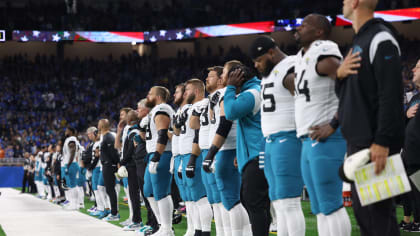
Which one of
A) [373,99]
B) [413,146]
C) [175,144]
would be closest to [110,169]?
[175,144]

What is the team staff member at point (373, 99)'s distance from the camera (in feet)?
10.6

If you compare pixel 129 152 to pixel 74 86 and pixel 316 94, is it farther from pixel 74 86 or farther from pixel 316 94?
pixel 74 86

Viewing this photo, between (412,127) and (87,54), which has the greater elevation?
(87,54)

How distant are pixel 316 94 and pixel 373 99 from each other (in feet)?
2.61

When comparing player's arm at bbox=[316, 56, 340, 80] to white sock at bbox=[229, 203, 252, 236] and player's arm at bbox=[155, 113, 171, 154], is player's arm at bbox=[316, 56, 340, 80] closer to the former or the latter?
white sock at bbox=[229, 203, 252, 236]

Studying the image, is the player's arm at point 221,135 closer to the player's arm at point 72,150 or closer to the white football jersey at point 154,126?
the white football jersey at point 154,126

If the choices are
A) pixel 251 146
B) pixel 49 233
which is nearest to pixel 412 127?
pixel 251 146

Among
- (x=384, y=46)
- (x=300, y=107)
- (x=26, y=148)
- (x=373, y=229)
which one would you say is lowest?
(x=26, y=148)

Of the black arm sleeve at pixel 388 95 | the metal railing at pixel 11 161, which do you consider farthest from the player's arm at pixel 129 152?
the metal railing at pixel 11 161

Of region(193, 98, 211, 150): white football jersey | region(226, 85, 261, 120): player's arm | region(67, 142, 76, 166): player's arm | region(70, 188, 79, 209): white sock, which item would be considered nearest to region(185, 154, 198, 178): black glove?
region(193, 98, 211, 150): white football jersey

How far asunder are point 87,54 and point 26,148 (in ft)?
38.2

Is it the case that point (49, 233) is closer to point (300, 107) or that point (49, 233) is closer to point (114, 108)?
point (300, 107)

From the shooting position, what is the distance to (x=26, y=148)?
29188 millimetres

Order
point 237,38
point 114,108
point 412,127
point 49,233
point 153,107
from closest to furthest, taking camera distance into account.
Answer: point 412,127, point 153,107, point 49,233, point 114,108, point 237,38
